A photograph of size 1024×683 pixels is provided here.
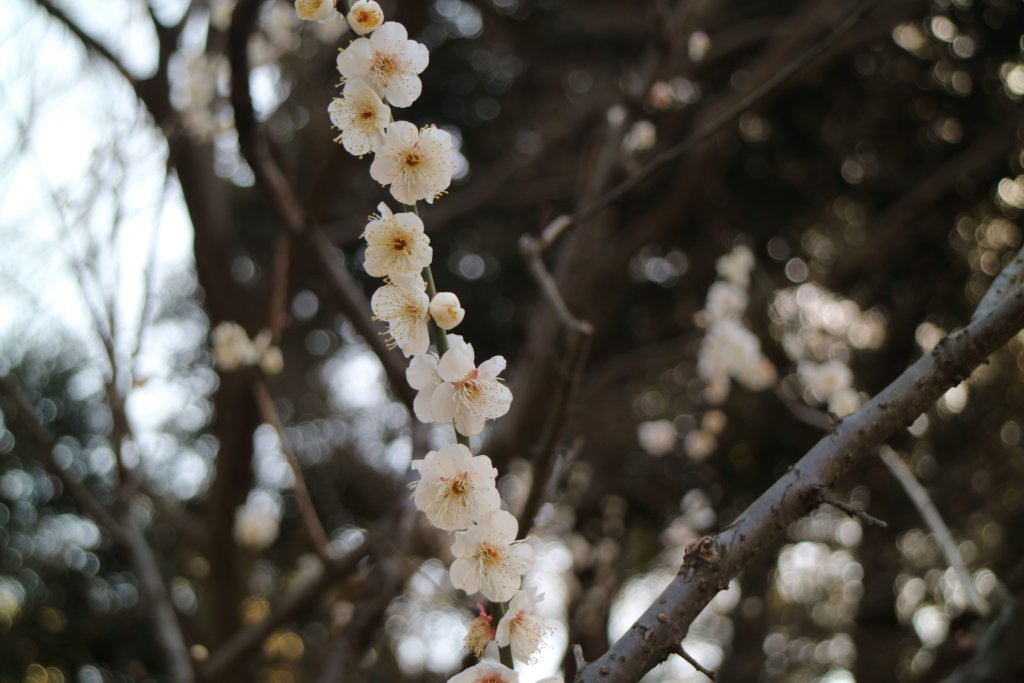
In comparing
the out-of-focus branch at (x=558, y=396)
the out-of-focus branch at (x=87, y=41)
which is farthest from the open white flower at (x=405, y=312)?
the out-of-focus branch at (x=87, y=41)

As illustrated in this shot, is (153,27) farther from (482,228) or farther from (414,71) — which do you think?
(414,71)

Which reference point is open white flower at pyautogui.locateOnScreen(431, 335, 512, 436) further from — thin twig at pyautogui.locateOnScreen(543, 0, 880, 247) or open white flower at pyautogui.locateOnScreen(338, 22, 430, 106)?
thin twig at pyautogui.locateOnScreen(543, 0, 880, 247)

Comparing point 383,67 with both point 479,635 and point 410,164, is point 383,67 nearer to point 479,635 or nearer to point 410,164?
point 410,164

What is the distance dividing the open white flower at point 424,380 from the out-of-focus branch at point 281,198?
1.28m

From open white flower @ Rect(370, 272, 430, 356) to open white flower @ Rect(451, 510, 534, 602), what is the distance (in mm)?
196

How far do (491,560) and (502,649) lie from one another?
91mm

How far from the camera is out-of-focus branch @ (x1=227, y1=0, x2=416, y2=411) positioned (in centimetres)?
196

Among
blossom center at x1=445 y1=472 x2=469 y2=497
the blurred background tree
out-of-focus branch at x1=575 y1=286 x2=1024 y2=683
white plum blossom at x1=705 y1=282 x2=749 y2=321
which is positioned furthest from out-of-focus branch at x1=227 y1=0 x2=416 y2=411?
out-of-focus branch at x1=575 y1=286 x2=1024 y2=683

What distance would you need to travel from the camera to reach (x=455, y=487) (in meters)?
0.92

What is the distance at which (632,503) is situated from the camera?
15.7 feet

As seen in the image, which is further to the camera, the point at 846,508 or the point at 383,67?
the point at 383,67

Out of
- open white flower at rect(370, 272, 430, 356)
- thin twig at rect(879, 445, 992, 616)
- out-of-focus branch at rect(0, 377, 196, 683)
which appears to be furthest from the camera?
out-of-focus branch at rect(0, 377, 196, 683)

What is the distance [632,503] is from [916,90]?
246cm

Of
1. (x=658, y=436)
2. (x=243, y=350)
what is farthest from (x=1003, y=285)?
(x=658, y=436)
